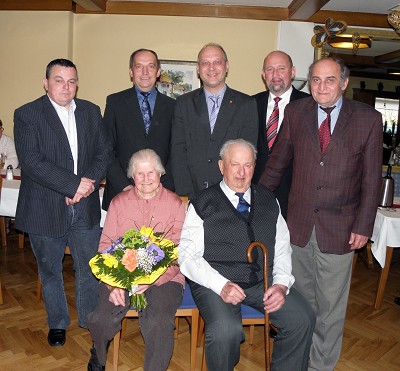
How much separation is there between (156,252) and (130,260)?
14cm

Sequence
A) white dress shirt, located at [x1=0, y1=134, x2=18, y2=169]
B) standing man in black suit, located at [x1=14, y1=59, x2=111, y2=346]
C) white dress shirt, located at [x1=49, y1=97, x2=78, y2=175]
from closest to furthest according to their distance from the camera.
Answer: standing man in black suit, located at [x1=14, y1=59, x2=111, y2=346], white dress shirt, located at [x1=49, y1=97, x2=78, y2=175], white dress shirt, located at [x1=0, y1=134, x2=18, y2=169]

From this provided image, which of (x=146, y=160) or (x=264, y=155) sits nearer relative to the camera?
(x=146, y=160)

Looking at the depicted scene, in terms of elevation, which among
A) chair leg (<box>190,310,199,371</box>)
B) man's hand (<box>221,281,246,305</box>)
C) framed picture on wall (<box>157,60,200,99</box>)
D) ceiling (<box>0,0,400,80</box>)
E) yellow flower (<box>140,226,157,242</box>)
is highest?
ceiling (<box>0,0,400,80</box>)

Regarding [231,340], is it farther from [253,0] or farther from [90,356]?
[253,0]

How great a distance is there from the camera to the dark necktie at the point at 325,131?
2434mm

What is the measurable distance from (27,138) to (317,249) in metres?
1.85

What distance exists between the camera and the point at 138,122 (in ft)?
9.80

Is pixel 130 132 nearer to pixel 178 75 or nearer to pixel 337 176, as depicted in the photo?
pixel 337 176

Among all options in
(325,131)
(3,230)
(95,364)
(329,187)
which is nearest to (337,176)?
(329,187)

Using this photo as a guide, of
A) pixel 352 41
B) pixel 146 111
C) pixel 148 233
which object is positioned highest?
pixel 352 41

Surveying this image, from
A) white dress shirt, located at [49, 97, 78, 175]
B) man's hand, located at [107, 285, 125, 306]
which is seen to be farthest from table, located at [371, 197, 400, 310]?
white dress shirt, located at [49, 97, 78, 175]

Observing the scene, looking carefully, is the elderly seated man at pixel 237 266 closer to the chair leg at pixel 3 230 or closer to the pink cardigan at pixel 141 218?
the pink cardigan at pixel 141 218

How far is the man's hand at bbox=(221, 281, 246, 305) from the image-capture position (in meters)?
2.24

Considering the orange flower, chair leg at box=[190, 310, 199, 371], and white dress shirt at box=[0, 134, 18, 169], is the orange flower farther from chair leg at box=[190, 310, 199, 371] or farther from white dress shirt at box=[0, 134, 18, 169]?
white dress shirt at box=[0, 134, 18, 169]
